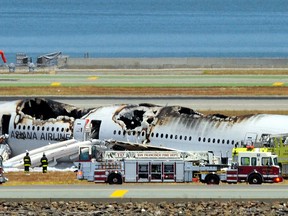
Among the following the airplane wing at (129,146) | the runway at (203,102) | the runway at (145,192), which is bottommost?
the runway at (145,192)

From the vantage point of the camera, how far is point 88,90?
130m

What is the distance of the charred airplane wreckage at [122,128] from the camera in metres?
84.1

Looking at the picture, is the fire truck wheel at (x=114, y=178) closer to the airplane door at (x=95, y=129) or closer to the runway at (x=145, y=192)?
the runway at (x=145, y=192)

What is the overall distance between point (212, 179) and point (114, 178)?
20.1 feet

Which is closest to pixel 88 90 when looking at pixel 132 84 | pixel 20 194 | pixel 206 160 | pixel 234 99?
pixel 132 84

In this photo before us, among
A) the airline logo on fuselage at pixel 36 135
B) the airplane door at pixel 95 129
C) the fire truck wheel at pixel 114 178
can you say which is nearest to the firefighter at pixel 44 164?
the airplane door at pixel 95 129

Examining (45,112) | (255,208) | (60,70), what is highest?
(60,70)

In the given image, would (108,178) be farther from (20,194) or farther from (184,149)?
(184,149)

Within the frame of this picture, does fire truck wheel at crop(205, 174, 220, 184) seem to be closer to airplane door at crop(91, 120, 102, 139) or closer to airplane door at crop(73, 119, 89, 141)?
airplane door at crop(91, 120, 102, 139)

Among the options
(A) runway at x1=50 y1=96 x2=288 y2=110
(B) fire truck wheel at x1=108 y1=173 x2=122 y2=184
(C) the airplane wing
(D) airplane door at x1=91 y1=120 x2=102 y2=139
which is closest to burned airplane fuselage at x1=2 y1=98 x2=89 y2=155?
(D) airplane door at x1=91 y1=120 x2=102 y2=139

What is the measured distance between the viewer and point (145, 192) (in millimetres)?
63906

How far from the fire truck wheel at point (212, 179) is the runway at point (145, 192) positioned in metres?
0.58

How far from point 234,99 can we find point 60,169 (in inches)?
1578

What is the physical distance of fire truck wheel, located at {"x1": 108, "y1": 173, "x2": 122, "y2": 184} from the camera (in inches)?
2699
